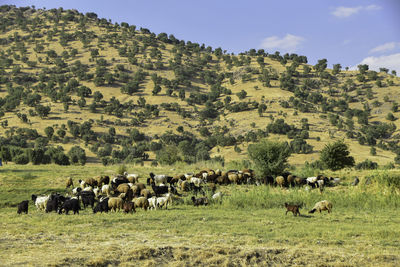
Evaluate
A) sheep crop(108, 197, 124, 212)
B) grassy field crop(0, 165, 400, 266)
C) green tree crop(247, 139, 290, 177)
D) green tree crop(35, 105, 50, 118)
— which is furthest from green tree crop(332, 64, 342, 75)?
sheep crop(108, 197, 124, 212)

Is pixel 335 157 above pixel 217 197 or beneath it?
above

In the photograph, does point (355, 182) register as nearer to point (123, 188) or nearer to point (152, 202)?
point (152, 202)

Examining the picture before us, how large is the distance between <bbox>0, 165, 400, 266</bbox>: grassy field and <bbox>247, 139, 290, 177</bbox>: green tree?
6.28 m

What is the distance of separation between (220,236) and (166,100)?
271 feet

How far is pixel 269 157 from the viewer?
2628 centimetres

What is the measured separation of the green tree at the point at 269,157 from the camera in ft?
85.4

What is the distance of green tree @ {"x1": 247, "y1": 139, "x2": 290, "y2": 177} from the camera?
26016 mm

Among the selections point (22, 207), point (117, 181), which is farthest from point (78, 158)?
point (22, 207)

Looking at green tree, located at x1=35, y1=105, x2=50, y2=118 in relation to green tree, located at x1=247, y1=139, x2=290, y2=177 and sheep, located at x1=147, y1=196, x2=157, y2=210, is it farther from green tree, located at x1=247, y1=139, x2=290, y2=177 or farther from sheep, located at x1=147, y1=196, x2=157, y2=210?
sheep, located at x1=147, y1=196, x2=157, y2=210

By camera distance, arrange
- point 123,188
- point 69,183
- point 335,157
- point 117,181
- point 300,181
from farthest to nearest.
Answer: point 335,157, point 300,181, point 69,183, point 117,181, point 123,188

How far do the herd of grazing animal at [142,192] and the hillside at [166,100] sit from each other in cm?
1711

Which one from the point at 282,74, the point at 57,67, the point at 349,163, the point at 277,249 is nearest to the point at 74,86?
the point at 57,67

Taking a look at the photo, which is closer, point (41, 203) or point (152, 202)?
point (152, 202)

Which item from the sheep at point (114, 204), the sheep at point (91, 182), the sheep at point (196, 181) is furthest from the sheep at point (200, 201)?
the sheep at point (91, 182)
